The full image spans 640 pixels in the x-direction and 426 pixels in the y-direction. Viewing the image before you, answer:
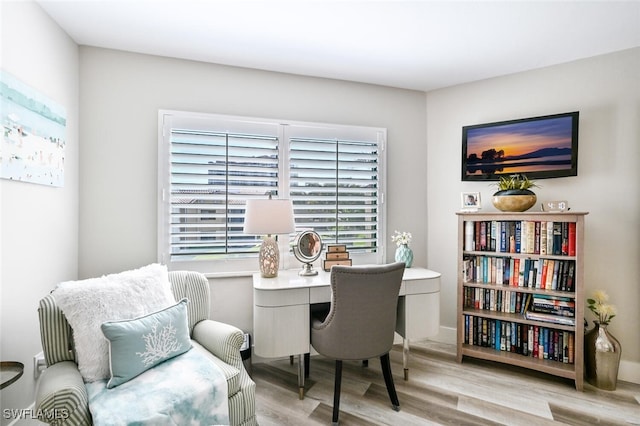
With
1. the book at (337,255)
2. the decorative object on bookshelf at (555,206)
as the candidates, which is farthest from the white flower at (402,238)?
the decorative object on bookshelf at (555,206)

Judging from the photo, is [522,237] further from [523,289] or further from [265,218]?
[265,218]

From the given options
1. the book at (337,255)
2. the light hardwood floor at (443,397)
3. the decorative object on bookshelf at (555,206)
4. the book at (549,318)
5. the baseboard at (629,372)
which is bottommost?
the light hardwood floor at (443,397)

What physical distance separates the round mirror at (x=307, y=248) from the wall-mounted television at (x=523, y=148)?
1591 millimetres

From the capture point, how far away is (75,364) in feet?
5.71

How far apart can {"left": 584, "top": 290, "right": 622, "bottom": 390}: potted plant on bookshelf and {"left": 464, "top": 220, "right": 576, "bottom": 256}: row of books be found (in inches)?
18.1

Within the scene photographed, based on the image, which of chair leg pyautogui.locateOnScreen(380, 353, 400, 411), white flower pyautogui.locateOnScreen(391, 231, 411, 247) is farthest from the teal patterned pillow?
white flower pyautogui.locateOnScreen(391, 231, 411, 247)

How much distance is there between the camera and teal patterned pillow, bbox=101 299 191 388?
164cm

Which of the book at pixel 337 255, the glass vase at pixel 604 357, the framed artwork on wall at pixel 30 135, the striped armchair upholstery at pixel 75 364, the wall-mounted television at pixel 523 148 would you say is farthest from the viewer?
the book at pixel 337 255

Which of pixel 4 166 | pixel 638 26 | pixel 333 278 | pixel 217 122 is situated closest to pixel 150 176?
pixel 217 122

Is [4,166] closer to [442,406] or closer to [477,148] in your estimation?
[442,406]

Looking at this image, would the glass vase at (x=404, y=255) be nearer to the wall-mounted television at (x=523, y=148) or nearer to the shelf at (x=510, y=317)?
the shelf at (x=510, y=317)

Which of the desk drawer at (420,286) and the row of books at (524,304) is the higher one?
the desk drawer at (420,286)

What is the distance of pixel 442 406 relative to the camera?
2.34 meters

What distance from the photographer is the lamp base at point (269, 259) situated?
8.96 ft
